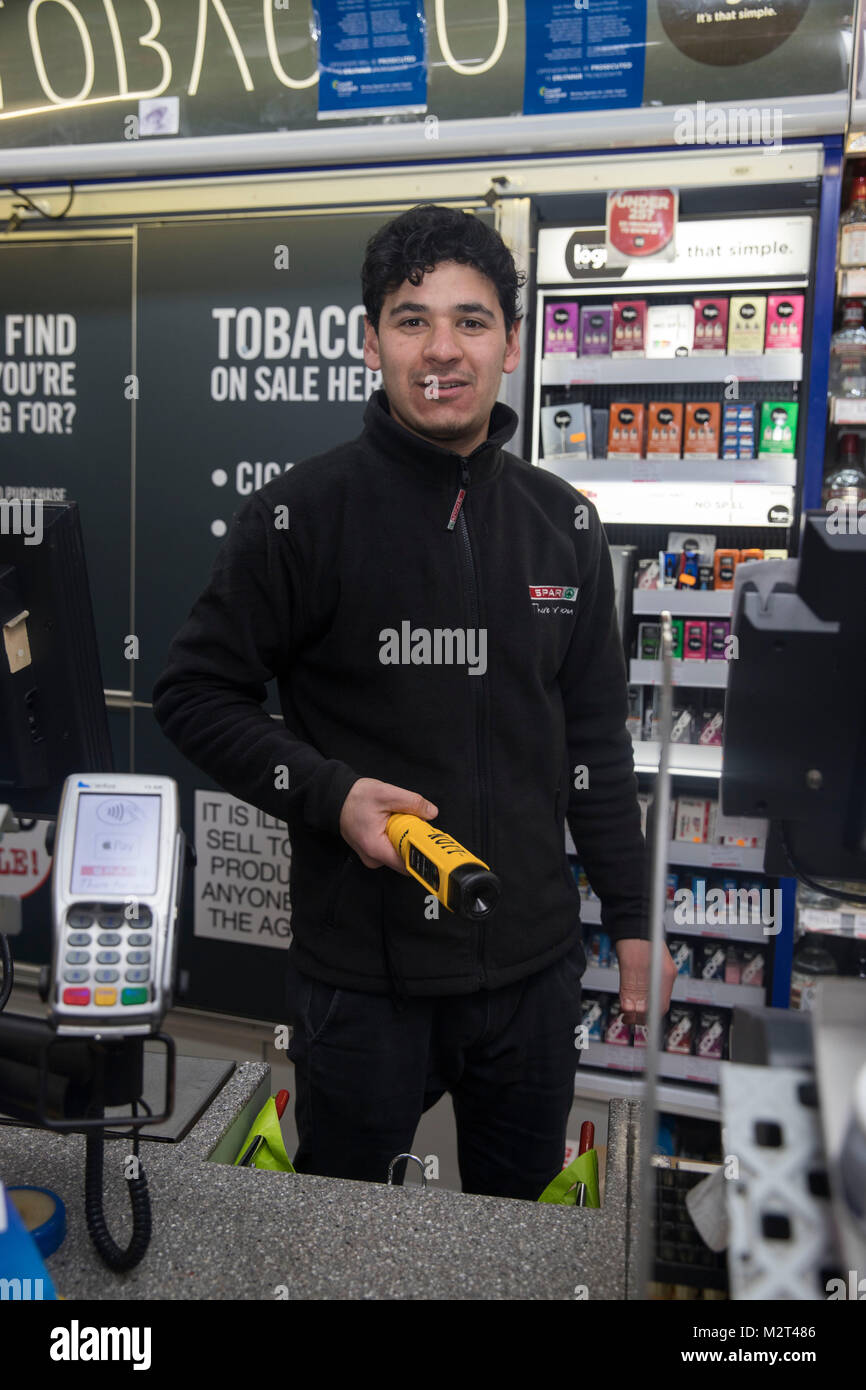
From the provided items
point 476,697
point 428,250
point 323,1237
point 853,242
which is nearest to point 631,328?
point 853,242

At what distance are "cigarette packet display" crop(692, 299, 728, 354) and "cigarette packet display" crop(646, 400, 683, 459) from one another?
18cm

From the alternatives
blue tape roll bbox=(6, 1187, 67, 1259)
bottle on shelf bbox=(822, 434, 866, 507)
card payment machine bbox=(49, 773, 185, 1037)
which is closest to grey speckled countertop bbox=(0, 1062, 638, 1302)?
blue tape roll bbox=(6, 1187, 67, 1259)

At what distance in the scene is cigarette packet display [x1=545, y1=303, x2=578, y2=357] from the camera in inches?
120

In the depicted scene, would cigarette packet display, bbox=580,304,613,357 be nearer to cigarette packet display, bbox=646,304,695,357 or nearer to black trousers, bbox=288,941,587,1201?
cigarette packet display, bbox=646,304,695,357

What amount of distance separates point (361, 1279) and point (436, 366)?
1.23 m

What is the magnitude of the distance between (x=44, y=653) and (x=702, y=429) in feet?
7.36

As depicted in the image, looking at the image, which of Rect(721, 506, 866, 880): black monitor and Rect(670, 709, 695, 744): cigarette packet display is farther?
Rect(670, 709, 695, 744): cigarette packet display

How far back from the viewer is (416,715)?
1598 mm

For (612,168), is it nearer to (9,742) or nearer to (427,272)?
(427,272)

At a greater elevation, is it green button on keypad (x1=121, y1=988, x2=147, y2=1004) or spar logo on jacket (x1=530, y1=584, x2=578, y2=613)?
spar logo on jacket (x1=530, y1=584, x2=578, y2=613)

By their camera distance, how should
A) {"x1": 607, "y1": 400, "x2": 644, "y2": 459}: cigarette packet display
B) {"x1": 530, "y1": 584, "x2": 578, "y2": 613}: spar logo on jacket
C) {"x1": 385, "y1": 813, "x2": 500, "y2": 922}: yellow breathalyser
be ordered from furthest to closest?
{"x1": 607, "y1": 400, "x2": 644, "y2": 459}: cigarette packet display
{"x1": 530, "y1": 584, "x2": 578, "y2": 613}: spar logo on jacket
{"x1": 385, "y1": 813, "x2": 500, "y2": 922}: yellow breathalyser
